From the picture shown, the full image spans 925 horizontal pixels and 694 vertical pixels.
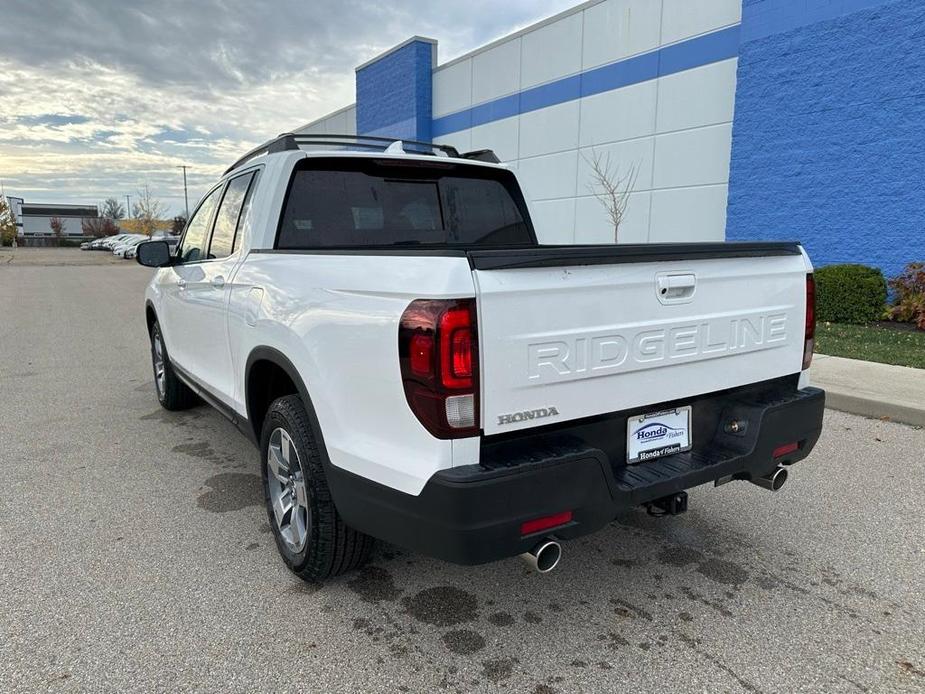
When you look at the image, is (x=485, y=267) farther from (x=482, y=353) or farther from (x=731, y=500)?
(x=731, y=500)

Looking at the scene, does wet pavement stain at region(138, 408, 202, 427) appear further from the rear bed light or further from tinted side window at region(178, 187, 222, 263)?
Result: the rear bed light

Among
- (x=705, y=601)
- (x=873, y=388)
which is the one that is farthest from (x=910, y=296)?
(x=705, y=601)

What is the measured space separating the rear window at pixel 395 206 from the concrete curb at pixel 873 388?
379cm

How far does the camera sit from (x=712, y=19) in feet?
41.6

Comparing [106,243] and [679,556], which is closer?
[679,556]

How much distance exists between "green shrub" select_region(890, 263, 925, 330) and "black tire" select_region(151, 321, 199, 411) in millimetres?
9837

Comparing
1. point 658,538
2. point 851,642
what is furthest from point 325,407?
point 851,642

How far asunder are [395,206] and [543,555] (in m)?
2.28

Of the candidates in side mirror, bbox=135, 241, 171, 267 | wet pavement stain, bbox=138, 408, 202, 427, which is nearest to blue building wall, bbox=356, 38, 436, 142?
wet pavement stain, bbox=138, 408, 202, 427

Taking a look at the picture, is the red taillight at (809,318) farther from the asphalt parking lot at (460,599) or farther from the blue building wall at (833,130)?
the blue building wall at (833,130)

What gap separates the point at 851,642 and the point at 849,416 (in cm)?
385

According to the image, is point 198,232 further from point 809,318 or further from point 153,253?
point 809,318

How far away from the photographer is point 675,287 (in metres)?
2.59

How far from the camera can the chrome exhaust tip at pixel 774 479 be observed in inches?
120
